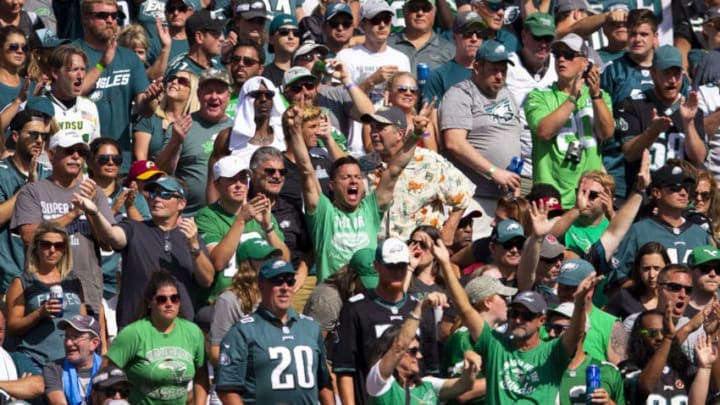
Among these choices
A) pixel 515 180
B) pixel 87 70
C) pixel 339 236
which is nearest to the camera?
pixel 339 236

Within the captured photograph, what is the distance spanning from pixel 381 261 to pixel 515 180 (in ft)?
10.0

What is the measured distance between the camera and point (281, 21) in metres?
19.3

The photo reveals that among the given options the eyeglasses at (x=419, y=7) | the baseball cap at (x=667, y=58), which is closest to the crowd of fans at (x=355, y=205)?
the eyeglasses at (x=419, y=7)

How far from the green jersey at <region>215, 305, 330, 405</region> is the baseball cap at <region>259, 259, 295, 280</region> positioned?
0.26 m

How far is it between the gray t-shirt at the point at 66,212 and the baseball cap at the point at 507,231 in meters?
2.88

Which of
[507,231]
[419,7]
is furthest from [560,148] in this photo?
[419,7]

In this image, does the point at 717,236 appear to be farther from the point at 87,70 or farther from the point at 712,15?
the point at 87,70

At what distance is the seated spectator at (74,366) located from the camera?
49.3 feet

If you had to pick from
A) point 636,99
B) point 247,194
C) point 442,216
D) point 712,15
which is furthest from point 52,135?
point 712,15

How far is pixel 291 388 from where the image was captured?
14.6 m

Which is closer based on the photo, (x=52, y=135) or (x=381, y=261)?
(x=381, y=261)

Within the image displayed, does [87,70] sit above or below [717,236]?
above

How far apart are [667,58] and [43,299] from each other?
6.24m

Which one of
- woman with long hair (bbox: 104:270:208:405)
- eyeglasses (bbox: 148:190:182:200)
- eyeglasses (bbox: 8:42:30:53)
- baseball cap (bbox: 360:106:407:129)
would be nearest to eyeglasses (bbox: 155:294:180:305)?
woman with long hair (bbox: 104:270:208:405)
